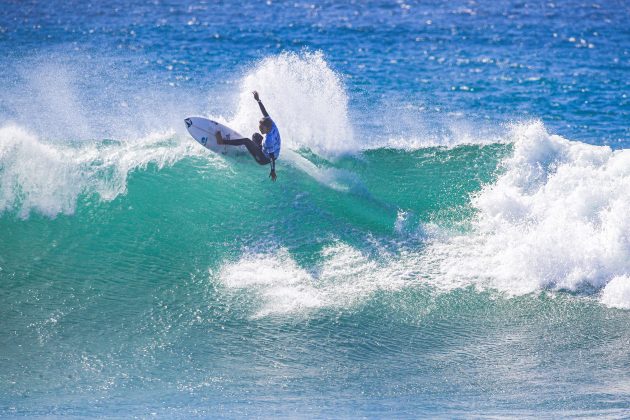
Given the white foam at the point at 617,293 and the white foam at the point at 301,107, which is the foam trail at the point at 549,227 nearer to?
the white foam at the point at 617,293

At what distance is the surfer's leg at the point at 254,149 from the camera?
14805mm

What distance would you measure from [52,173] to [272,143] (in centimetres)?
391

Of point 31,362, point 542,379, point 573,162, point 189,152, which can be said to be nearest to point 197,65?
point 189,152

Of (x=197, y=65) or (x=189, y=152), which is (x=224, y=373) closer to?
(x=189, y=152)

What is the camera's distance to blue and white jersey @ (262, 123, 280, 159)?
14250 mm

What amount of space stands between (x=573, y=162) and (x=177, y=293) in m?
7.46

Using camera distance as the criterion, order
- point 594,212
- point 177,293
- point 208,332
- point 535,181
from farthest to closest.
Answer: point 535,181
point 594,212
point 177,293
point 208,332

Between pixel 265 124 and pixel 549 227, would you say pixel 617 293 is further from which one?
pixel 265 124

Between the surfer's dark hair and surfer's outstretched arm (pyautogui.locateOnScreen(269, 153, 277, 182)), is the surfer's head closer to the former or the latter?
the surfer's dark hair

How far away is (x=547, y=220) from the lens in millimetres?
14062

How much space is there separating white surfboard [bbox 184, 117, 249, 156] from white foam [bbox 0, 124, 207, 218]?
1.13 metres

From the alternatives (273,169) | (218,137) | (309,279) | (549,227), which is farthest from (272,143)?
(549,227)

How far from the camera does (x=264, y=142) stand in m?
14.4

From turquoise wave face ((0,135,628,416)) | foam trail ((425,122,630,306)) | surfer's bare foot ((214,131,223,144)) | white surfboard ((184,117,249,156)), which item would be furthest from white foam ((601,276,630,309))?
surfer's bare foot ((214,131,223,144))
